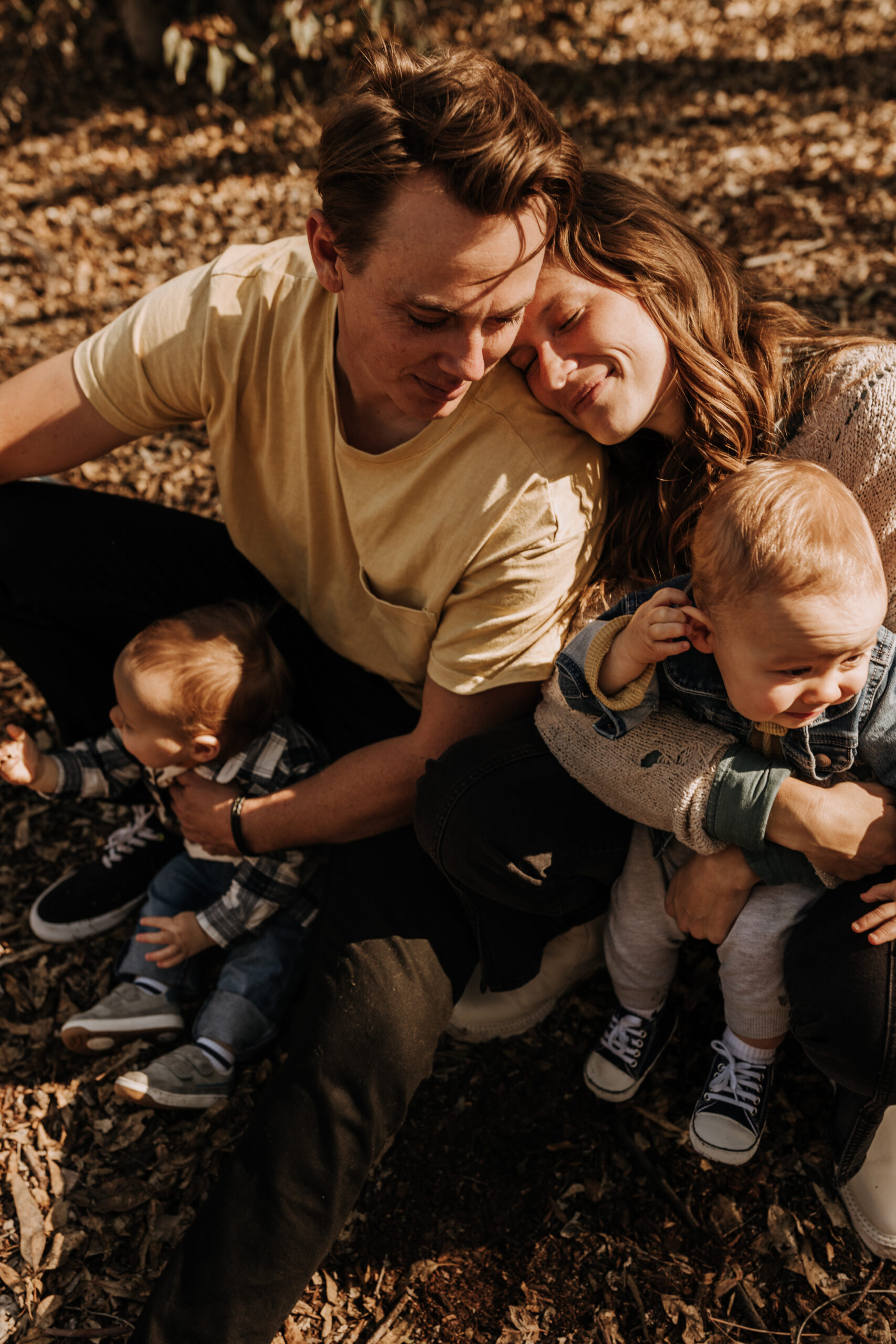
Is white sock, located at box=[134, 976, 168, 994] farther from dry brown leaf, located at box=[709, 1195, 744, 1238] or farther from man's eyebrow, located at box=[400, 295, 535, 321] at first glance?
man's eyebrow, located at box=[400, 295, 535, 321]

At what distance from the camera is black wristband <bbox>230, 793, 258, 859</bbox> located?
254 centimetres

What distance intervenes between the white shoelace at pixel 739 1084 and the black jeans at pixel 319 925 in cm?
50

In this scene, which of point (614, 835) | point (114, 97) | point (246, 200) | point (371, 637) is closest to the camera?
point (614, 835)

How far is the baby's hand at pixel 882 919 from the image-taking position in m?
1.93

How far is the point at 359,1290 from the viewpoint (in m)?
2.26

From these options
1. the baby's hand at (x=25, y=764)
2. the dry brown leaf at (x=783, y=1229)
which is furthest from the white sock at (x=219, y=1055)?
the dry brown leaf at (x=783, y=1229)

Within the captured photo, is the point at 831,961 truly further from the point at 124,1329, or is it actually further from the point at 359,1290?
the point at 124,1329

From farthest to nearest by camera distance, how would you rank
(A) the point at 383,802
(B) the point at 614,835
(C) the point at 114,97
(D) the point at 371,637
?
(C) the point at 114,97 < (D) the point at 371,637 < (A) the point at 383,802 < (B) the point at 614,835

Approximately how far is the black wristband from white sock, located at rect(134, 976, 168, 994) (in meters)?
0.46

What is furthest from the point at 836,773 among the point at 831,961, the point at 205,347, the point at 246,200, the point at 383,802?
the point at 246,200

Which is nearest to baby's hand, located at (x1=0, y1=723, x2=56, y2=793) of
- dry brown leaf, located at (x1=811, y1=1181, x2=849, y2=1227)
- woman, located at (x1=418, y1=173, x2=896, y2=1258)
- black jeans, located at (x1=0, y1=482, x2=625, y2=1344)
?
black jeans, located at (x1=0, y1=482, x2=625, y2=1344)

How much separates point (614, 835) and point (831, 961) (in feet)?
1.71

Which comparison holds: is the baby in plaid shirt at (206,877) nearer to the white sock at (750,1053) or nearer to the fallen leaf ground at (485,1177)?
the fallen leaf ground at (485,1177)

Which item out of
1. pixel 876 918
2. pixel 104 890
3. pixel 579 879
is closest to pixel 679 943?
pixel 579 879
